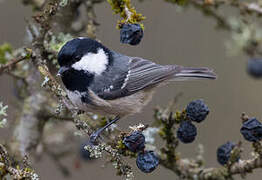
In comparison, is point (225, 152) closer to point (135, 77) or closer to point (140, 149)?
point (140, 149)

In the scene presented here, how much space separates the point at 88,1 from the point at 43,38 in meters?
0.45

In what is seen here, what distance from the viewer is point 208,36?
539cm

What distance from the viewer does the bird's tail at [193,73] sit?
3121 mm

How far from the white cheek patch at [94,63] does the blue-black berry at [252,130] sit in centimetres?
120

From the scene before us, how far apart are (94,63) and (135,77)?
0.41 meters

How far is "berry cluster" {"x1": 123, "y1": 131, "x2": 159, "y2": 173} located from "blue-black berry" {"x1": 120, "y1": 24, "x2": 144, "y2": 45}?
21.2 inches

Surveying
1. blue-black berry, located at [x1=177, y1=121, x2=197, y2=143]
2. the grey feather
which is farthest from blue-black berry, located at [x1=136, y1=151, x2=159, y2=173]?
the grey feather

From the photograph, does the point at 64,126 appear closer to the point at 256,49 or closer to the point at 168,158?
the point at 168,158

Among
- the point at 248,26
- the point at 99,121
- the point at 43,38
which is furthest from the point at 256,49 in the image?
the point at 43,38

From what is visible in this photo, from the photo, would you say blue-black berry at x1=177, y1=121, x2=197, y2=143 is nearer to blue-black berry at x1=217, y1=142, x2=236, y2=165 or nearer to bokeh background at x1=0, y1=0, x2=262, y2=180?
blue-black berry at x1=217, y1=142, x2=236, y2=165

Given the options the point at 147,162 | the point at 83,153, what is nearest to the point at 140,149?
the point at 147,162

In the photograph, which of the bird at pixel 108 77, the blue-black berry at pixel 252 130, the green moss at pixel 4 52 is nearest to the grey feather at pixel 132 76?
the bird at pixel 108 77

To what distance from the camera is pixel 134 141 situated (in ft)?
6.72

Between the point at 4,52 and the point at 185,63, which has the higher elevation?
the point at 185,63
